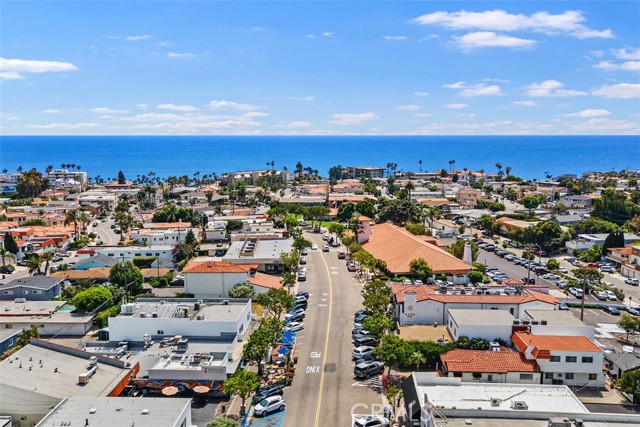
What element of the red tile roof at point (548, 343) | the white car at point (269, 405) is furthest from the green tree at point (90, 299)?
the red tile roof at point (548, 343)

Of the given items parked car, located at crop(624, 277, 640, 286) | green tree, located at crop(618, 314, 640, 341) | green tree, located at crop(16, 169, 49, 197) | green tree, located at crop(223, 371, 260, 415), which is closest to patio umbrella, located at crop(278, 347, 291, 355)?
green tree, located at crop(223, 371, 260, 415)

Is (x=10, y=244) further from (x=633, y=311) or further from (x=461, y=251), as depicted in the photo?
(x=633, y=311)

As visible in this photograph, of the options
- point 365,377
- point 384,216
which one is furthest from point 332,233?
point 365,377

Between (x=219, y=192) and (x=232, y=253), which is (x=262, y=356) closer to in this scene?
(x=232, y=253)

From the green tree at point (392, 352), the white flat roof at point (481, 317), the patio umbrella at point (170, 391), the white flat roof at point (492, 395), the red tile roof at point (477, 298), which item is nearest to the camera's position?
the white flat roof at point (492, 395)

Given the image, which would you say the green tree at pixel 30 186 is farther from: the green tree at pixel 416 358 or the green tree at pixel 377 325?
the green tree at pixel 416 358

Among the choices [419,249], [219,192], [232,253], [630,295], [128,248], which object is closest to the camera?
[630,295]
